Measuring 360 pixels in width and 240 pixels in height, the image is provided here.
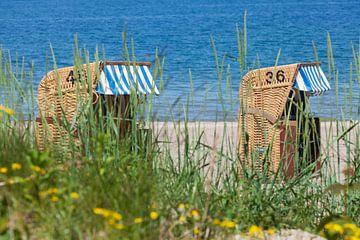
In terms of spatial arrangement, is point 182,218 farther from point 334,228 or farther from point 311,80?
point 311,80

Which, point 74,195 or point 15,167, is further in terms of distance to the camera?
point 15,167

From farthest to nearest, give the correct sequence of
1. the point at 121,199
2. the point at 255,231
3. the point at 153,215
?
the point at 255,231
the point at 121,199
the point at 153,215

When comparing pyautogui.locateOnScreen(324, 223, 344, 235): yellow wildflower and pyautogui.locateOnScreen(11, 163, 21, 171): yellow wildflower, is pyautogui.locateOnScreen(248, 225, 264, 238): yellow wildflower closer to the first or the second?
pyautogui.locateOnScreen(324, 223, 344, 235): yellow wildflower

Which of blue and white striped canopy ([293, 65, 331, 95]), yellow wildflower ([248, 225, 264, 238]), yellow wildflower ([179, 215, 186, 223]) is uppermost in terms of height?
blue and white striped canopy ([293, 65, 331, 95])

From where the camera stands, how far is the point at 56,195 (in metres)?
2.41

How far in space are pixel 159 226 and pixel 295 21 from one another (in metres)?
36.8

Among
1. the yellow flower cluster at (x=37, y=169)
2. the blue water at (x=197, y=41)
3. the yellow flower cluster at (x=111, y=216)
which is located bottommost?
the yellow flower cluster at (x=111, y=216)

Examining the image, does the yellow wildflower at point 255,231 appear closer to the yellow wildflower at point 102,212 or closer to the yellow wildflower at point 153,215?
the yellow wildflower at point 153,215

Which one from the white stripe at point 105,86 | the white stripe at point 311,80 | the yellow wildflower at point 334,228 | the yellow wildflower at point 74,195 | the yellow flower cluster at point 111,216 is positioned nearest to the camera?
the yellow flower cluster at point 111,216

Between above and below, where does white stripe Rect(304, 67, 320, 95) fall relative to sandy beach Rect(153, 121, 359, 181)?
above

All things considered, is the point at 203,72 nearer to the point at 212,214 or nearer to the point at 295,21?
the point at 212,214

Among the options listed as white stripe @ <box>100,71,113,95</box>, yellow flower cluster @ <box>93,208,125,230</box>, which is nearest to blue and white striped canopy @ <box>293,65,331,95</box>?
white stripe @ <box>100,71,113,95</box>

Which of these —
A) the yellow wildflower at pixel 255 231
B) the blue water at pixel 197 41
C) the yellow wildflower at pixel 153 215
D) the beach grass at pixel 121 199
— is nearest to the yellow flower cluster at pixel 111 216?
the beach grass at pixel 121 199

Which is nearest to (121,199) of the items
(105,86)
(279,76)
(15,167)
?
(15,167)
